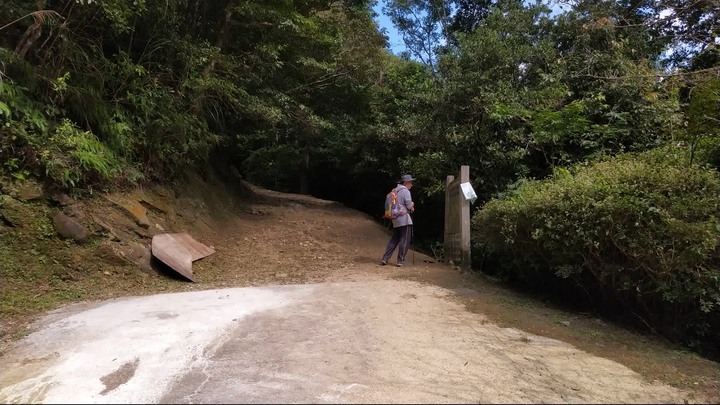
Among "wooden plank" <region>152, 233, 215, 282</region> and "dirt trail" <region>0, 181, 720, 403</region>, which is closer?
"dirt trail" <region>0, 181, 720, 403</region>

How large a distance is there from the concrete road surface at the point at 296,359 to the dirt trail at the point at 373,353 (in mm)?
17

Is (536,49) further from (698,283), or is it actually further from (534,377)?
(534,377)

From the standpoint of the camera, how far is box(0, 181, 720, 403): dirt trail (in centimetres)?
381

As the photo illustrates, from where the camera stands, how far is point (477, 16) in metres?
19.8

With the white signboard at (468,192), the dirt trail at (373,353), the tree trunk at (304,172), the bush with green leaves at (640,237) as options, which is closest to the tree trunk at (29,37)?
the dirt trail at (373,353)

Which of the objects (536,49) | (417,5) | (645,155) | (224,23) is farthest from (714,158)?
(417,5)

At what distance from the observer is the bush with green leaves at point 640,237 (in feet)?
17.0

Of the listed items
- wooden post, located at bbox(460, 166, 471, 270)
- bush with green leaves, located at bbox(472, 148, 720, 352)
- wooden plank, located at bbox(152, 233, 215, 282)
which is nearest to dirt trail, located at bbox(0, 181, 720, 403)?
wooden plank, located at bbox(152, 233, 215, 282)

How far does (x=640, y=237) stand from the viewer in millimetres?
5359

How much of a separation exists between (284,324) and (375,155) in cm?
1227

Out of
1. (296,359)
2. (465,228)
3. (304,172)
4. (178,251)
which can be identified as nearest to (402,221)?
(465,228)

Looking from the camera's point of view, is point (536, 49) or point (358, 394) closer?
point (358, 394)

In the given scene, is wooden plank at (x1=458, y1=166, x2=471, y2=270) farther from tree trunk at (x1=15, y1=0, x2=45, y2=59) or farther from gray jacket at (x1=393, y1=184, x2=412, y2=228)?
tree trunk at (x1=15, y1=0, x2=45, y2=59)

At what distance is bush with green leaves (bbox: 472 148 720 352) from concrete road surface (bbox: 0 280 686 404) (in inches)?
52.7
